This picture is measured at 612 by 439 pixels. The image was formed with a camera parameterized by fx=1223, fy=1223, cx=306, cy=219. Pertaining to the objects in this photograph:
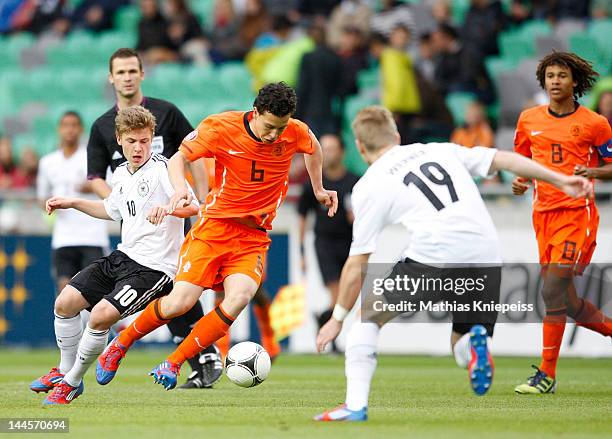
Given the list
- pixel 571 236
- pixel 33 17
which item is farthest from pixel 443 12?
pixel 33 17

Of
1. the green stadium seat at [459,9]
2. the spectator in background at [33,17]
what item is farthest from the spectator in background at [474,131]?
the spectator in background at [33,17]

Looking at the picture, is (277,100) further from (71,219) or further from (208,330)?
(71,219)

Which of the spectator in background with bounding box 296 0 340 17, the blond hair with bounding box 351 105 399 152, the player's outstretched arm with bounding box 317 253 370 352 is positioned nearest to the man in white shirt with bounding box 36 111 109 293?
the blond hair with bounding box 351 105 399 152

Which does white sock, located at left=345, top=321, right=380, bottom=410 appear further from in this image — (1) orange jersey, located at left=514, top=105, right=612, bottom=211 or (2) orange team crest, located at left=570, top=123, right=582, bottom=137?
(2) orange team crest, located at left=570, top=123, right=582, bottom=137

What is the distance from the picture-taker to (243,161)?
8227 millimetres

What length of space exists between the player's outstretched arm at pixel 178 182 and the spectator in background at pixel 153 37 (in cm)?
1208

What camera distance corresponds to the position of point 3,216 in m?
15.8

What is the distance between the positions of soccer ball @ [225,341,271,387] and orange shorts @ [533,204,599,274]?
2.44 m

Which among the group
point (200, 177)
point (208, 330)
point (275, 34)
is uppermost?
Result: point (275, 34)

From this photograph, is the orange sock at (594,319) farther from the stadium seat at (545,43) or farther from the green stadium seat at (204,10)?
the green stadium seat at (204,10)

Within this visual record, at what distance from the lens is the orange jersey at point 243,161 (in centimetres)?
814

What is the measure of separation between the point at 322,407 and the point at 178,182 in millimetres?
1690

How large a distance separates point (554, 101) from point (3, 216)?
881cm

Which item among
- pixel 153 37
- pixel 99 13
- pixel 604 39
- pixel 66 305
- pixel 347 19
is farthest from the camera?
pixel 99 13
